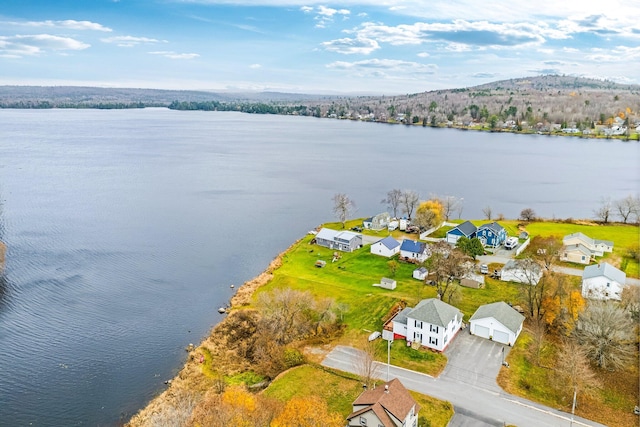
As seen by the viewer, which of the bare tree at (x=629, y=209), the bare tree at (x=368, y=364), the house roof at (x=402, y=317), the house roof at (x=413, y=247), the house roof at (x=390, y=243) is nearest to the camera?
the bare tree at (x=368, y=364)

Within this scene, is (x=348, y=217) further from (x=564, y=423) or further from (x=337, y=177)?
(x=564, y=423)

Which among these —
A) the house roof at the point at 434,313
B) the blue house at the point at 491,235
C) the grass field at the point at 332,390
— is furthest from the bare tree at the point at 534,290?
the grass field at the point at 332,390

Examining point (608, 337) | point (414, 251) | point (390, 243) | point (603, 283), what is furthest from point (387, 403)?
point (390, 243)

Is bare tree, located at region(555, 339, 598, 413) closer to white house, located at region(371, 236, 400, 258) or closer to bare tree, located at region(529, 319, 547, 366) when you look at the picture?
bare tree, located at region(529, 319, 547, 366)

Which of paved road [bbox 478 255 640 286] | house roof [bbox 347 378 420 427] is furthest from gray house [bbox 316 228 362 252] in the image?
house roof [bbox 347 378 420 427]

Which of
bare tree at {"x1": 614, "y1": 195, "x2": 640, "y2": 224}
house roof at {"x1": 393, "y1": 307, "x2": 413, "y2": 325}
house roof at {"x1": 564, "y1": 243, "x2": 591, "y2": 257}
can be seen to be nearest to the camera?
house roof at {"x1": 393, "y1": 307, "x2": 413, "y2": 325}

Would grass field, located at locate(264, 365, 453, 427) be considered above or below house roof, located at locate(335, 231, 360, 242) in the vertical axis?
below

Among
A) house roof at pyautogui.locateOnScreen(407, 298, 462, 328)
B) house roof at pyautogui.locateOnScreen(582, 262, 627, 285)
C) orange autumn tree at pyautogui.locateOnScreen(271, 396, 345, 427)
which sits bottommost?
orange autumn tree at pyautogui.locateOnScreen(271, 396, 345, 427)

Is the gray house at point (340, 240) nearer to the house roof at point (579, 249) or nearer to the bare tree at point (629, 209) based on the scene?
the house roof at point (579, 249)
